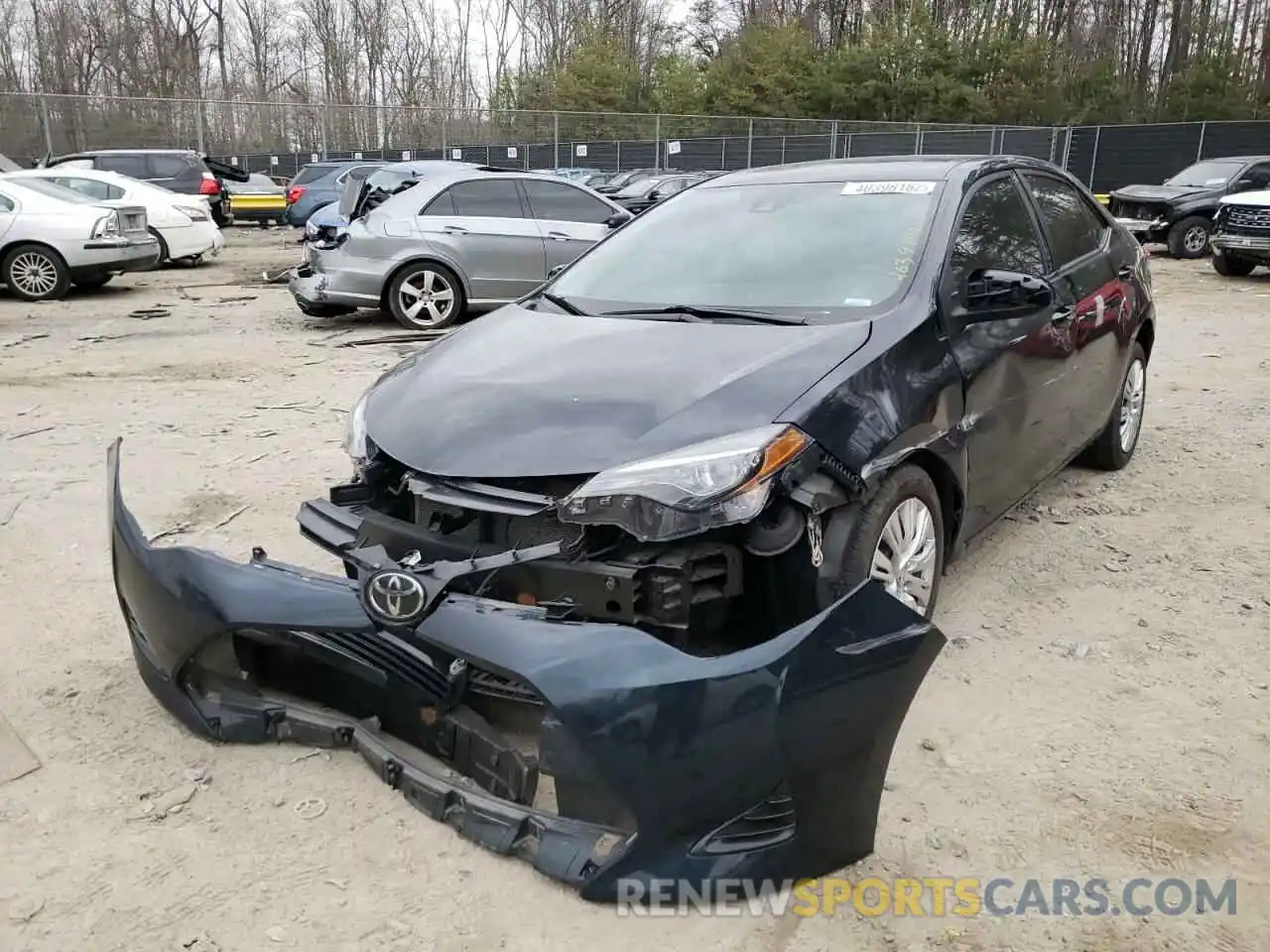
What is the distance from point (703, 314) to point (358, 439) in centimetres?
120

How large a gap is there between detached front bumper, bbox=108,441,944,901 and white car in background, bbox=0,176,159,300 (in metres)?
11.2

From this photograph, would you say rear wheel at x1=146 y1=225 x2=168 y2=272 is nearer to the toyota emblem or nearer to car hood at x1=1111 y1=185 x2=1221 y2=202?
the toyota emblem

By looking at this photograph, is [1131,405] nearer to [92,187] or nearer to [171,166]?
[92,187]

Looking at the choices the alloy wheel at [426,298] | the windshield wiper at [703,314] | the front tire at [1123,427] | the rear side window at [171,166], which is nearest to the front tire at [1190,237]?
the alloy wheel at [426,298]

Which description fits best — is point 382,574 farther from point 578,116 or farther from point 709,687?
point 578,116

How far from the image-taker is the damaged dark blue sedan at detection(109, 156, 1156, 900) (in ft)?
6.82

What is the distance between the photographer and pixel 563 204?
10.3 m

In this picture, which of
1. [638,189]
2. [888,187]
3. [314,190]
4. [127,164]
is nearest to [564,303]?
[888,187]

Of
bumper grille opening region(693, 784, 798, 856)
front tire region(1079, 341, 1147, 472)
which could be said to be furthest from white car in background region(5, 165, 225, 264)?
bumper grille opening region(693, 784, 798, 856)

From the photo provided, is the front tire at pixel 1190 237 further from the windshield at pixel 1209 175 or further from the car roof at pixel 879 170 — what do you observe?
the car roof at pixel 879 170

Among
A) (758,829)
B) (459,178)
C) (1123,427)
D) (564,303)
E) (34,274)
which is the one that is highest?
(459,178)

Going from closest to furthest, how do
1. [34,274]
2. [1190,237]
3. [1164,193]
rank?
[34,274]
[1190,237]
[1164,193]

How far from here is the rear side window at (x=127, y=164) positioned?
1931 centimetres

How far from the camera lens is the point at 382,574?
92.1 inches
